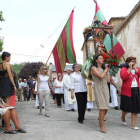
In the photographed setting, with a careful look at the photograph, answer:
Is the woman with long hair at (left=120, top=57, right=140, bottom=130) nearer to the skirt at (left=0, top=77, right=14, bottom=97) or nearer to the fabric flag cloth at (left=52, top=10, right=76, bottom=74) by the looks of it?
the skirt at (left=0, top=77, right=14, bottom=97)

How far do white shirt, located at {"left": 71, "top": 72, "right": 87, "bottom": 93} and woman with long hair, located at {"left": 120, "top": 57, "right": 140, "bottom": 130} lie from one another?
1166 mm

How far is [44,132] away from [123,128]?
74.7 inches

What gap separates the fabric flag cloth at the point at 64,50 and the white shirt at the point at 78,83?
4.07m

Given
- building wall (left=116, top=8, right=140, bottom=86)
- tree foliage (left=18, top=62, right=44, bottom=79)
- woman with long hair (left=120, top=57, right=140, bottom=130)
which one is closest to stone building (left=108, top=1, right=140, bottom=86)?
building wall (left=116, top=8, right=140, bottom=86)

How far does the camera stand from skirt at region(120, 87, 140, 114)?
482cm

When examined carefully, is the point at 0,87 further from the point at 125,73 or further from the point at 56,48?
the point at 56,48

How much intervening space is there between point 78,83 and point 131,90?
150 cm

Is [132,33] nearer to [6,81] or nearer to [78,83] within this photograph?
[78,83]

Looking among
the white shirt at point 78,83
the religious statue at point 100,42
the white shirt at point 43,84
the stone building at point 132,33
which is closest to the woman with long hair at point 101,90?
the white shirt at point 78,83

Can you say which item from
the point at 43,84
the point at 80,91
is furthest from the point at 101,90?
Answer: the point at 43,84

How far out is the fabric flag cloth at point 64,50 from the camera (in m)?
10.0

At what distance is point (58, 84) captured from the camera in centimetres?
1136

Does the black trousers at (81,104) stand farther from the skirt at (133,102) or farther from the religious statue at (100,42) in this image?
the religious statue at (100,42)

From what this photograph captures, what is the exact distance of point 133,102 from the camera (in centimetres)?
488
